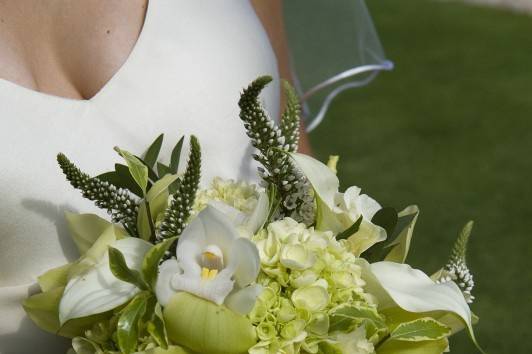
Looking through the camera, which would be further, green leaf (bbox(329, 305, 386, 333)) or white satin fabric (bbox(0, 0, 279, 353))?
white satin fabric (bbox(0, 0, 279, 353))

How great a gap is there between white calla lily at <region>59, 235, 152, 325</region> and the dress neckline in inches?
15.7

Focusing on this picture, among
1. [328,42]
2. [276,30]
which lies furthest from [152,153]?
[328,42]

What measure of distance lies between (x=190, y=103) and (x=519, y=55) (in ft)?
19.5

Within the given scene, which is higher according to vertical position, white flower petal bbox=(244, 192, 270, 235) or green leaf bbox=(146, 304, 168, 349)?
white flower petal bbox=(244, 192, 270, 235)

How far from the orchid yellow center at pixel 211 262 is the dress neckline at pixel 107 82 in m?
0.52

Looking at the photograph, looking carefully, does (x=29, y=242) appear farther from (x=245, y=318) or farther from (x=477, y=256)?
(x=477, y=256)

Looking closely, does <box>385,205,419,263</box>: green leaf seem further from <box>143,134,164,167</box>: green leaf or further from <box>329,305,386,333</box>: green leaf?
<box>143,134,164,167</box>: green leaf

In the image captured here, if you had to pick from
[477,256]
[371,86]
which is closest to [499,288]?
[477,256]

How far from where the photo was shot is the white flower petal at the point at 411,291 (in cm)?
150

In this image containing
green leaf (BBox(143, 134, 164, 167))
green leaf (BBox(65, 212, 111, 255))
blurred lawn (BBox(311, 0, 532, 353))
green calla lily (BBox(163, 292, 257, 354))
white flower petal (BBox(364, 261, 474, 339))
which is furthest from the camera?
blurred lawn (BBox(311, 0, 532, 353))

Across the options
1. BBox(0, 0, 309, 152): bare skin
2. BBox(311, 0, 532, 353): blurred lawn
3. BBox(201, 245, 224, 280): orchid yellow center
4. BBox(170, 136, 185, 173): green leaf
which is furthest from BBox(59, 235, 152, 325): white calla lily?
BBox(311, 0, 532, 353): blurred lawn

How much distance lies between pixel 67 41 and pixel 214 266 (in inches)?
28.1

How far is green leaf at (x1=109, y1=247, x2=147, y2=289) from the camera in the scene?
142 cm

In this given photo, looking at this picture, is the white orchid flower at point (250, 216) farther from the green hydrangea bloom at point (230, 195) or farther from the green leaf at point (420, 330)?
the green leaf at point (420, 330)
